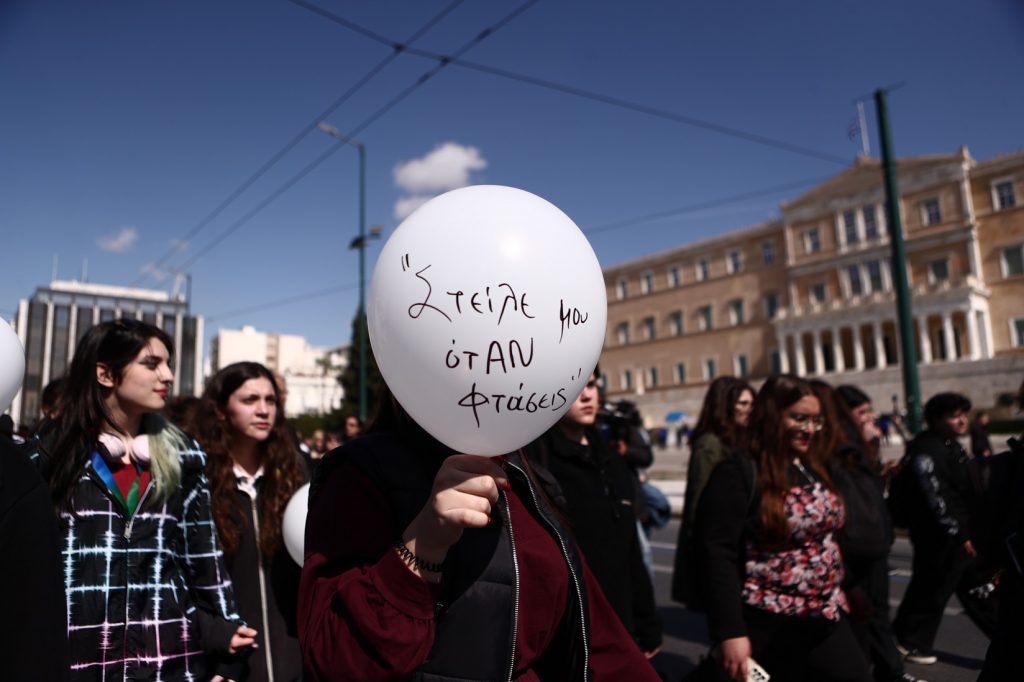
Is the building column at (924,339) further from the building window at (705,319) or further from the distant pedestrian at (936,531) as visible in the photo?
the distant pedestrian at (936,531)

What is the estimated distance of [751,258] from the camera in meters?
61.4

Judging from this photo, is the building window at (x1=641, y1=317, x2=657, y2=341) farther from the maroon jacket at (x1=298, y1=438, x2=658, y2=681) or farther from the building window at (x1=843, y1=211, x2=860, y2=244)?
Result: the maroon jacket at (x1=298, y1=438, x2=658, y2=681)

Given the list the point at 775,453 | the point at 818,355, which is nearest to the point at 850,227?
the point at 818,355

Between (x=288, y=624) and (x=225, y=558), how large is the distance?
404mm

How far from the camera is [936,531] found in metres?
5.14

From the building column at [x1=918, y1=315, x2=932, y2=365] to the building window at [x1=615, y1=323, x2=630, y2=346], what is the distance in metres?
25.6

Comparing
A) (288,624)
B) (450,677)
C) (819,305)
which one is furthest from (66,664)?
(819,305)

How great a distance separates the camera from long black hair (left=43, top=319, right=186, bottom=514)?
8.07 feet

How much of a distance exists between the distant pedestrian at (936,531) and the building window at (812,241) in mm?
56380

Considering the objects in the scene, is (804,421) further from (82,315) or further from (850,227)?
(850,227)

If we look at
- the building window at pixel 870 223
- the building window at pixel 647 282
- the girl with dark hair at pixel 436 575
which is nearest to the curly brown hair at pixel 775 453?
the girl with dark hair at pixel 436 575

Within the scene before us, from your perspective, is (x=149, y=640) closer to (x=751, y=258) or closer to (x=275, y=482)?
(x=275, y=482)

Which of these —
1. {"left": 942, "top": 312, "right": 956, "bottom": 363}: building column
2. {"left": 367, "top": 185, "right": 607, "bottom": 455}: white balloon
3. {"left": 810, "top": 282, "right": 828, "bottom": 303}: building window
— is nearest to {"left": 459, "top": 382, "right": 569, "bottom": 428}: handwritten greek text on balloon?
{"left": 367, "top": 185, "right": 607, "bottom": 455}: white balloon

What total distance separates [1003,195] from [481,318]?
58563mm
